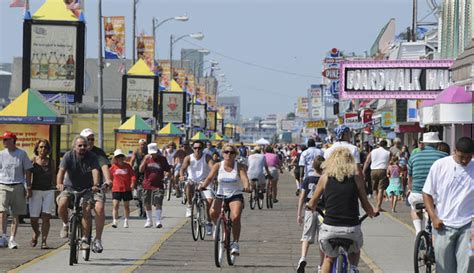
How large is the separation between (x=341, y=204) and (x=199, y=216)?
31.0 ft

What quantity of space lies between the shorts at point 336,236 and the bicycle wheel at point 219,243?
4634 mm

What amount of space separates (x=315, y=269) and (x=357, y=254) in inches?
172

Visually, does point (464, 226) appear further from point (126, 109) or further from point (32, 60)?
point (126, 109)

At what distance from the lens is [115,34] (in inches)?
1700

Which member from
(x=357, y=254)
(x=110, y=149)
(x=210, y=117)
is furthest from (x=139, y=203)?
(x=210, y=117)

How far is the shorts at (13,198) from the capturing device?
18469 millimetres

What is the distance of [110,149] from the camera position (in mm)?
66500

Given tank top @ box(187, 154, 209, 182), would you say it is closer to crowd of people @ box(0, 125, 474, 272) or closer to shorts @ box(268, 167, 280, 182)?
crowd of people @ box(0, 125, 474, 272)

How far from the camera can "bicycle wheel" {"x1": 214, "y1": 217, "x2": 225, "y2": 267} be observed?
1599cm

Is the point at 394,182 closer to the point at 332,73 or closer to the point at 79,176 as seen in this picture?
the point at 332,73

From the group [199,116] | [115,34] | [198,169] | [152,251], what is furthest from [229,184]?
[199,116]

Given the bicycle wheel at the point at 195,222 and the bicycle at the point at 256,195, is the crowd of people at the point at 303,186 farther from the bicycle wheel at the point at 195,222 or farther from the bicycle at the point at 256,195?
the bicycle at the point at 256,195

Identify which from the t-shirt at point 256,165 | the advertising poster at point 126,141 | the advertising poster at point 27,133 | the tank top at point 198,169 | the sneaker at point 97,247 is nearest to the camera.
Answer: the sneaker at point 97,247

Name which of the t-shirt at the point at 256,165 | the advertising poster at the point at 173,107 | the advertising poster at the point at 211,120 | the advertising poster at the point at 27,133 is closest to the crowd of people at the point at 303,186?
the t-shirt at the point at 256,165
